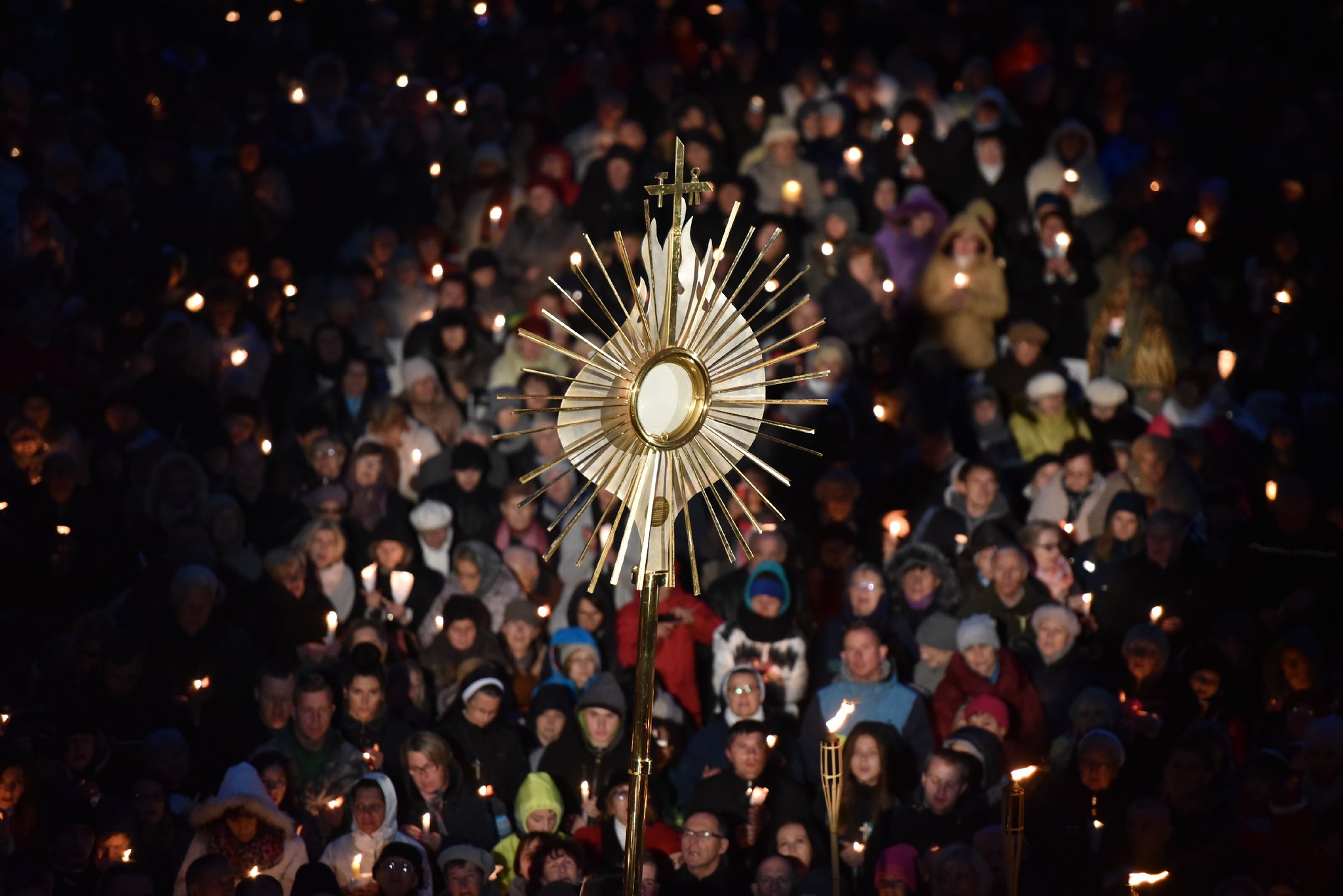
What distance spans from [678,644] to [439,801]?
1.69m

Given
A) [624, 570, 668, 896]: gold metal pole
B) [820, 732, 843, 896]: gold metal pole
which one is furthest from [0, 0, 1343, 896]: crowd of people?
[820, 732, 843, 896]: gold metal pole

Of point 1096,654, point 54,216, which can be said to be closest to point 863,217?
point 1096,654

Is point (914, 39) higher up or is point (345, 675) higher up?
point (914, 39)

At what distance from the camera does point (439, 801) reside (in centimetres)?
865

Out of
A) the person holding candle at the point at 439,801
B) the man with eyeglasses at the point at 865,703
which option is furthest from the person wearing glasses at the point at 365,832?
the man with eyeglasses at the point at 865,703

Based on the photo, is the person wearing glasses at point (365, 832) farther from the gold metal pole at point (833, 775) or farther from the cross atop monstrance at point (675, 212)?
the cross atop monstrance at point (675, 212)

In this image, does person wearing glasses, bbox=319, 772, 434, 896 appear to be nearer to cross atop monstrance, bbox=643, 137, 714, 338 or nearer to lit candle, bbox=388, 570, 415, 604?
lit candle, bbox=388, 570, 415, 604

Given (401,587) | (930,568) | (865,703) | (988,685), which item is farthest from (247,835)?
(930,568)

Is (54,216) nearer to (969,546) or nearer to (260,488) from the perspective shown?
(260,488)

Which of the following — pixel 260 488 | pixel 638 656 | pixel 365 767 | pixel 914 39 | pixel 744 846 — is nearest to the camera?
pixel 638 656

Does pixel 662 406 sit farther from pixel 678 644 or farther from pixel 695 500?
pixel 695 500

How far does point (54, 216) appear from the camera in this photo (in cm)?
1318

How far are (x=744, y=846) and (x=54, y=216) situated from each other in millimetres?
7817

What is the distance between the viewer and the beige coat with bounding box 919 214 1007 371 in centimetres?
1278
